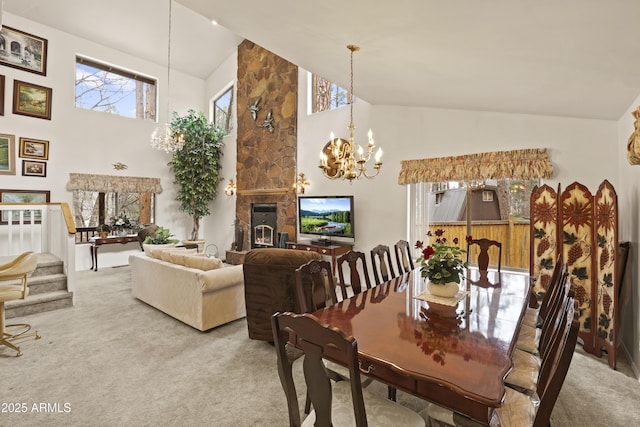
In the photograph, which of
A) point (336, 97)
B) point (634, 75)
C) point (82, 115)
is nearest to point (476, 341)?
point (634, 75)

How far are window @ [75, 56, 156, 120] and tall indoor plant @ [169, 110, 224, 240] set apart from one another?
0.76 meters

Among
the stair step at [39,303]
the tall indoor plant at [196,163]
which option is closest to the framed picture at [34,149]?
the tall indoor plant at [196,163]

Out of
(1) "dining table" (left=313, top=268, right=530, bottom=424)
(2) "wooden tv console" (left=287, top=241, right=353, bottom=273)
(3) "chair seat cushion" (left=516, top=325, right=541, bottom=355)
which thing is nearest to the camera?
(1) "dining table" (left=313, top=268, right=530, bottom=424)

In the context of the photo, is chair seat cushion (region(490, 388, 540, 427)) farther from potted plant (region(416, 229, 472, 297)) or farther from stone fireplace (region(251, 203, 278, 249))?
stone fireplace (region(251, 203, 278, 249))

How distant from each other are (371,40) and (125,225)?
22.6ft

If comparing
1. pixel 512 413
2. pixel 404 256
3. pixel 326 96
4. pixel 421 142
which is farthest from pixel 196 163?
pixel 512 413

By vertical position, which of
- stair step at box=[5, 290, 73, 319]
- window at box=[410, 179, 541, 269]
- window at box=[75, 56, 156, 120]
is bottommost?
stair step at box=[5, 290, 73, 319]

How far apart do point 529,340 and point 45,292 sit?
220 inches

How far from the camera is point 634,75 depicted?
202 centimetres

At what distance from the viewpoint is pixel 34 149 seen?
5836mm

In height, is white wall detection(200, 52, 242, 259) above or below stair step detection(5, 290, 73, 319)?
above

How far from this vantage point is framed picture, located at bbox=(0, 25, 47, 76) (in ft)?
18.2

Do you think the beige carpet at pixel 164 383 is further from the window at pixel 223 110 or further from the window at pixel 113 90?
the window at pixel 223 110

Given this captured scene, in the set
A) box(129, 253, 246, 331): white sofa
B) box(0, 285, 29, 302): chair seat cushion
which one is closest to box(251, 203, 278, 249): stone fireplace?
box(129, 253, 246, 331): white sofa
